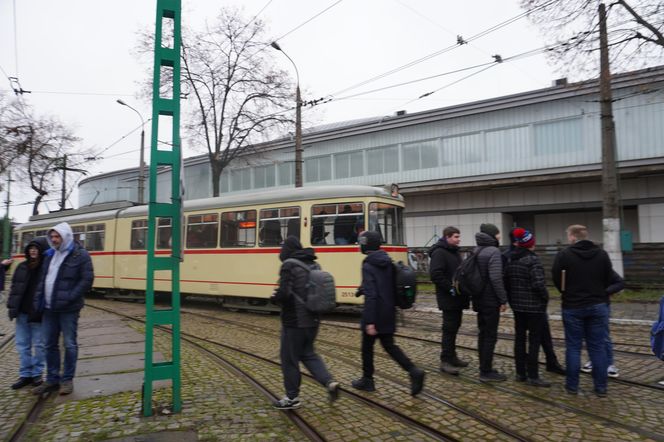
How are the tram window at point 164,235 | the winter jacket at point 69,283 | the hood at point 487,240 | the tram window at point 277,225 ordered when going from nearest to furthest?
the winter jacket at point 69,283
the hood at point 487,240
the tram window at point 277,225
the tram window at point 164,235

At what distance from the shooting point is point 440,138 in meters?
23.5

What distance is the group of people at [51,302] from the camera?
5262 millimetres

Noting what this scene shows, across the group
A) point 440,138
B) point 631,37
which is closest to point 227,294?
point 631,37

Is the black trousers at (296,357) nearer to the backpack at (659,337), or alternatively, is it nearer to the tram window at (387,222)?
the backpack at (659,337)

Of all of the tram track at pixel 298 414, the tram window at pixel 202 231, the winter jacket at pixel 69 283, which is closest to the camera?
the tram track at pixel 298 414

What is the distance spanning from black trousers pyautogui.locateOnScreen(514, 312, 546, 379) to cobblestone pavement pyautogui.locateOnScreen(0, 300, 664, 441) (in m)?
0.21

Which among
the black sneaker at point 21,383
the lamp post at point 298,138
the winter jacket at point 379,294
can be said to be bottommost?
the black sneaker at point 21,383

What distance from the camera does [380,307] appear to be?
5051mm

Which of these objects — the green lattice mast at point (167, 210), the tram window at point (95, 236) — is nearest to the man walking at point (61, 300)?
the green lattice mast at point (167, 210)

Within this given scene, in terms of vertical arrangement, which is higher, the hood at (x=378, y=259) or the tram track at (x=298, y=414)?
the hood at (x=378, y=259)

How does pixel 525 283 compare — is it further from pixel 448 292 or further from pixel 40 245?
pixel 40 245

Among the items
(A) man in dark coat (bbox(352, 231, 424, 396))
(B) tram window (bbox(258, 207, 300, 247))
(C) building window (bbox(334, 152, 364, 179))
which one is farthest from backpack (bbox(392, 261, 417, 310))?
(C) building window (bbox(334, 152, 364, 179))

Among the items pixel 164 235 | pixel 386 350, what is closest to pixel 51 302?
pixel 386 350

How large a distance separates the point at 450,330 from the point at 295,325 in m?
2.25
